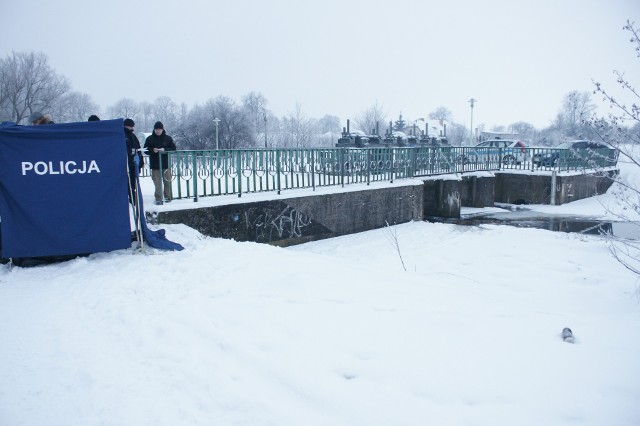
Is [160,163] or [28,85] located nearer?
[160,163]

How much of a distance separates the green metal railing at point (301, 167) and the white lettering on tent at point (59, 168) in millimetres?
1864

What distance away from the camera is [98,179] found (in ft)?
22.1

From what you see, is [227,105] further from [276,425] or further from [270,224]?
[276,425]

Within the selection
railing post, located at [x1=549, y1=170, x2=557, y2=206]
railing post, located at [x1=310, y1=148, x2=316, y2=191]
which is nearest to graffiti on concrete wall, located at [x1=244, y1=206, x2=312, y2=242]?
railing post, located at [x1=310, y1=148, x2=316, y2=191]

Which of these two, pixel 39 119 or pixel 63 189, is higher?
pixel 39 119

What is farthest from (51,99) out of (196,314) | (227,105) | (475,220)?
(196,314)

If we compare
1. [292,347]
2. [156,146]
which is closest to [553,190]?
[156,146]

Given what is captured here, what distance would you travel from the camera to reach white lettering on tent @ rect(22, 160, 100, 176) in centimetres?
632

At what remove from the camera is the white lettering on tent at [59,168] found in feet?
20.7

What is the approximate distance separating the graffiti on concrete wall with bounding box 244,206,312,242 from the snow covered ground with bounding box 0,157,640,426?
2.82 metres

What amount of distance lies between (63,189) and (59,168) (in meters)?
0.29

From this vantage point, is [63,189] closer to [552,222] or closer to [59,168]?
[59,168]

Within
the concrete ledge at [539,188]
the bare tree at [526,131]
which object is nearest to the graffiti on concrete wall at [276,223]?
the concrete ledge at [539,188]

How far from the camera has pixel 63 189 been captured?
651cm
